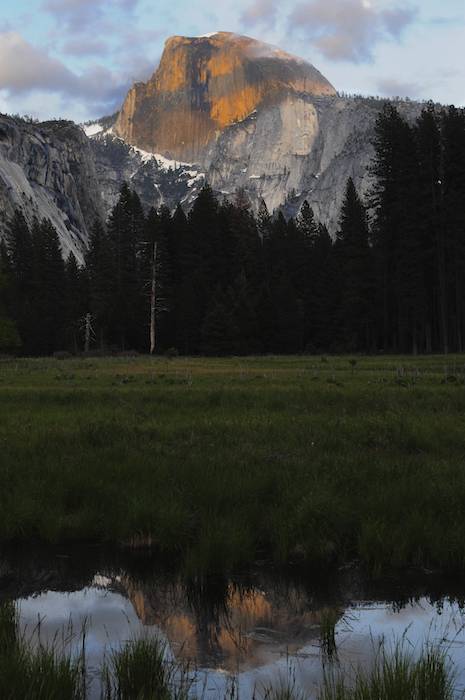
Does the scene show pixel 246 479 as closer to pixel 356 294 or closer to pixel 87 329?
pixel 356 294

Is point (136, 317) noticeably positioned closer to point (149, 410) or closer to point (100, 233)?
point (100, 233)

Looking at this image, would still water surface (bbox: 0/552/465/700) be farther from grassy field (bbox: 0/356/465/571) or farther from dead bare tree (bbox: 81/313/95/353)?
dead bare tree (bbox: 81/313/95/353)

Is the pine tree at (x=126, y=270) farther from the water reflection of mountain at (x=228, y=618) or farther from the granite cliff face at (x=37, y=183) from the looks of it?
the granite cliff face at (x=37, y=183)

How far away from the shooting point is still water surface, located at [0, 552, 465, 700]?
4.84 m

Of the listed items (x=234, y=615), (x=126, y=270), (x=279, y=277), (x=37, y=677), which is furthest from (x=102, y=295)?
(x=37, y=677)

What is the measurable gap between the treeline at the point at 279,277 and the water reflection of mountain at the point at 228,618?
144 ft

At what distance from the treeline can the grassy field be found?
3600 cm

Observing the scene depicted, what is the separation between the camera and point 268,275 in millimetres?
78188

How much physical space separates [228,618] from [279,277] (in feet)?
Result: 229

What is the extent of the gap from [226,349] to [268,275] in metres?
21.2

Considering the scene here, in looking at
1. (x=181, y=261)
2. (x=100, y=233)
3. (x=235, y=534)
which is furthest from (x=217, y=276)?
(x=235, y=534)

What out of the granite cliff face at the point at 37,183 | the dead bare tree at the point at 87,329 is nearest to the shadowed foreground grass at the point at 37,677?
the dead bare tree at the point at 87,329

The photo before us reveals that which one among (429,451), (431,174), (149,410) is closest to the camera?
(429,451)

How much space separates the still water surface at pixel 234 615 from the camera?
4.84m
